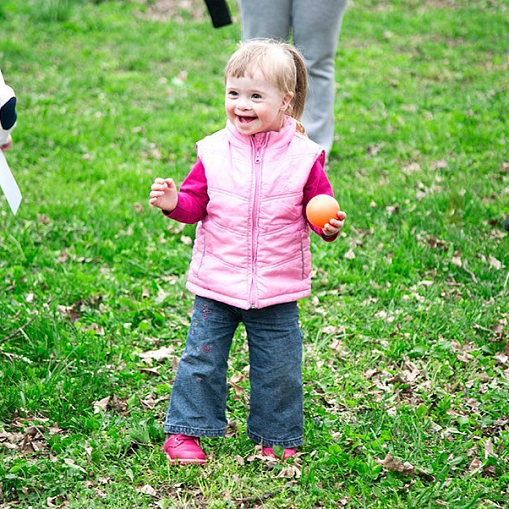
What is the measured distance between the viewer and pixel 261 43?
9.73 feet

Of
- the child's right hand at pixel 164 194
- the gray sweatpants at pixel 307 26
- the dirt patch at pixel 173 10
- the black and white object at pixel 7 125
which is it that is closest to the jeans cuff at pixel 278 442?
the child's right hand at pixel 164 194

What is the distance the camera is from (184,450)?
10.5 ft

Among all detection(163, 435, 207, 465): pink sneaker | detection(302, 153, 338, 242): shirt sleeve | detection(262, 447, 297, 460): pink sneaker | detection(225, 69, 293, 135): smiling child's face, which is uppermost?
detection(225, 69, 293, 135): smiling child's face

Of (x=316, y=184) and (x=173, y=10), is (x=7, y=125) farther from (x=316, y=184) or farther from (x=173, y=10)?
(x=173, y=10)

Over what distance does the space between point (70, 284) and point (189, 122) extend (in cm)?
300

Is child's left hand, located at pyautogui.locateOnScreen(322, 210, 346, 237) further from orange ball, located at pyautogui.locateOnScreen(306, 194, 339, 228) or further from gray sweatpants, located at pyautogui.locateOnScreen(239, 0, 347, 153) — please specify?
gray sweatpants, located at pyautogui.locateOnScreen(239, 0, 347, 153)

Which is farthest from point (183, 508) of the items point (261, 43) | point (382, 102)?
point (382, 102)

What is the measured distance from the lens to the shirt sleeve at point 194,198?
9.83 feet

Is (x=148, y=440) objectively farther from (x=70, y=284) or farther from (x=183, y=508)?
(x=70, y=284)

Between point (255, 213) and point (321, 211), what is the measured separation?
0.90 ft

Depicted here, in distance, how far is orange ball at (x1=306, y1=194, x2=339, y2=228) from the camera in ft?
9.26

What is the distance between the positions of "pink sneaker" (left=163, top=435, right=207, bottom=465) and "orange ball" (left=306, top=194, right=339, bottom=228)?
1.06 metres

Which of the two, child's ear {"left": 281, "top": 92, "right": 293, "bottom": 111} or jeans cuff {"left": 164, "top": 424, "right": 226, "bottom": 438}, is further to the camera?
jeans cuff {"left": 164, "top": 424, "right": 226, "bottom": 438}

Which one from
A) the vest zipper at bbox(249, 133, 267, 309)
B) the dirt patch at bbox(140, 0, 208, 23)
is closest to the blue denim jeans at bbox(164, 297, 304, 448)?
the vest zipper at bbox(249, 133, 267, 309)
